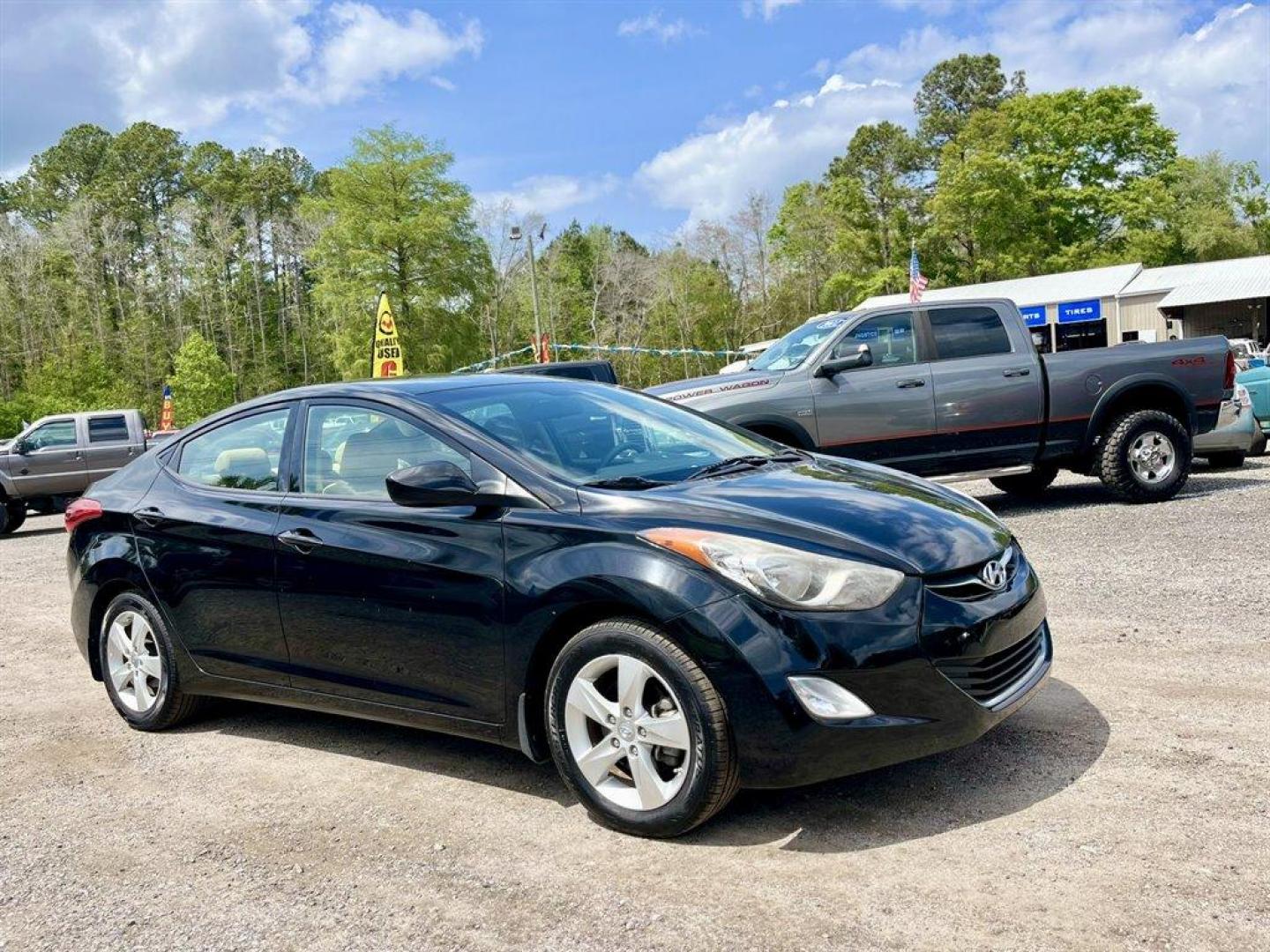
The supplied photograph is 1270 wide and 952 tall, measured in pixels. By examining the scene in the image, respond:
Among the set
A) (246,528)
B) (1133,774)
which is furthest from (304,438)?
(1133,774)

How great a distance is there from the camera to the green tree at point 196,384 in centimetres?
6172

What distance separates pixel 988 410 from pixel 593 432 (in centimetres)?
670

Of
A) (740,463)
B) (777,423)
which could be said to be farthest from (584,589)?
(777,423)

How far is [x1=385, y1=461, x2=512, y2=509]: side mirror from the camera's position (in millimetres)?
3914

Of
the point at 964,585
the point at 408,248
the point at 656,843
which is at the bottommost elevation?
the point at 656,843

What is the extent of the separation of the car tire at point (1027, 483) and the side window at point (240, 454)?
27.2ft

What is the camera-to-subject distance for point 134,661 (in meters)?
5.28

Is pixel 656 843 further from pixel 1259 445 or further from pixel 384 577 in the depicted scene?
pixel 1259 445

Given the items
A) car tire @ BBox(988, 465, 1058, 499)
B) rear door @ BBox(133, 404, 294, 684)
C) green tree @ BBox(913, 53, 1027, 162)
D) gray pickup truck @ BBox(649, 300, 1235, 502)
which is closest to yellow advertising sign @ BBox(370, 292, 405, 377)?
gray pickup truck @ BBox(649, 300, 1235, 502)

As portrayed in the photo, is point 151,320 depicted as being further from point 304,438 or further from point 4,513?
point 304,438

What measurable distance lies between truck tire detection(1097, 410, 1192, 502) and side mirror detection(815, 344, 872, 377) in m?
2.34

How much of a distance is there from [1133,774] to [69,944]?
3.35 metres

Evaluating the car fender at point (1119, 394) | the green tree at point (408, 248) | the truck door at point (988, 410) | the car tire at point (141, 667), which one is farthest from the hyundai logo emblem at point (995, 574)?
the green tree at point (408, 248)

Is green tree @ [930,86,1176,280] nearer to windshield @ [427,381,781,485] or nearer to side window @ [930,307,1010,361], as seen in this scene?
side window @ [930,307,1010,361]
